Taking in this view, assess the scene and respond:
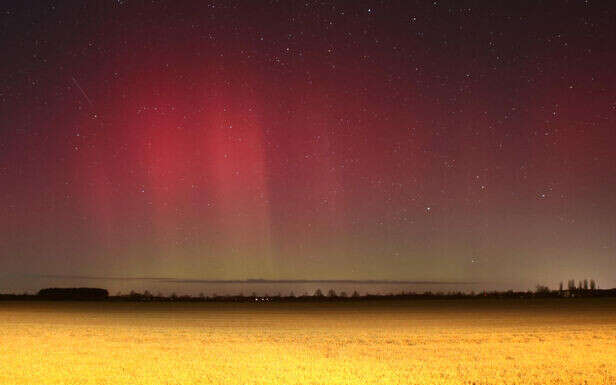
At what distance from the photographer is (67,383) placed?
51.3 ft

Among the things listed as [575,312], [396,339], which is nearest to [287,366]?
[396,339]

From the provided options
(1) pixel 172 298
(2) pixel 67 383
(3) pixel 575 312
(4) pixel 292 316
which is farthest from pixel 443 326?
(1) pixel 172 298

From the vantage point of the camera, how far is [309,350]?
22.3 metres

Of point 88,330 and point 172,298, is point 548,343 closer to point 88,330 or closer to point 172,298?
point 88,330

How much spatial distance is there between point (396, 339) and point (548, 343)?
5329mm

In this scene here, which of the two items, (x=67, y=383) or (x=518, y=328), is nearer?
(x=67, y=383)

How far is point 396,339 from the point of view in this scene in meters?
25.5

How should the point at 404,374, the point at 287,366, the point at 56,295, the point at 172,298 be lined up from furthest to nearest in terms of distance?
the point at 56,295, the point at 172,298, the point at 287,366, the point at 404,374

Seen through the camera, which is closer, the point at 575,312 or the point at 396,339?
the point at 396,339

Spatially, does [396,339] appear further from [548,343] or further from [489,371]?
[489,371]

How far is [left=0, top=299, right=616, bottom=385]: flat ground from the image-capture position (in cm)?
1673

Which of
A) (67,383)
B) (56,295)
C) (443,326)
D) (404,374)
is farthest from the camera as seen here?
(56,295)

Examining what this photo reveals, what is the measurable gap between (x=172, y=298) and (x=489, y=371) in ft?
160

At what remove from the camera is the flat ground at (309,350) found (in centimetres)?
1673
